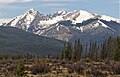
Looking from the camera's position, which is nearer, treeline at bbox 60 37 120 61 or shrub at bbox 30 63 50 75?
shrub at bbox 30 63 50 75

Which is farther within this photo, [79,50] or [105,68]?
[79,50]

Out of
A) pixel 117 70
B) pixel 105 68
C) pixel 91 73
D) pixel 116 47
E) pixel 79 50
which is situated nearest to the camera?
pixel 91 73

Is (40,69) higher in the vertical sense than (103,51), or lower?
higher

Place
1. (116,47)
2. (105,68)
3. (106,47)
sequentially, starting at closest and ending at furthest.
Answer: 1. (105,68)
2. (116,47)
3. (106,47)

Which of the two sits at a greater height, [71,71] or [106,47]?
[71,71]

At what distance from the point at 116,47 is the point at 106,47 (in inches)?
1115

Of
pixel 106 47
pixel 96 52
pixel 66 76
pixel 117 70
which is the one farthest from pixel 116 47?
pixel 66 76

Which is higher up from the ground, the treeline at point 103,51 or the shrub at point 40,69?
the shrub at point 40,69

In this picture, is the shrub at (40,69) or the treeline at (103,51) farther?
the treeline at (103,51)

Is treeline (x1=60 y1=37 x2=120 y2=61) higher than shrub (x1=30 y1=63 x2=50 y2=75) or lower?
lower

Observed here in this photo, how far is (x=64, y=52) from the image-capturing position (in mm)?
128875

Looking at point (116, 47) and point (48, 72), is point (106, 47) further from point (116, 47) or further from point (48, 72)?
point (48, 72)

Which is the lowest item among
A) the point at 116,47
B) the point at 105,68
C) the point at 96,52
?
the point at 96,52

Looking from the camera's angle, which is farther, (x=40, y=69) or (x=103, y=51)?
(x=103, y=51)
